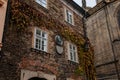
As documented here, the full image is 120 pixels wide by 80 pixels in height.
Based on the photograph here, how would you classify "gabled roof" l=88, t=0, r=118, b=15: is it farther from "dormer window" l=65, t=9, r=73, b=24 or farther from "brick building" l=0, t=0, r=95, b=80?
"brick building" l=0, t=0, r=95, b=80

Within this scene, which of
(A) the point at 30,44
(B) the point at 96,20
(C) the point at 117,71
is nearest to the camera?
(A) the point at 30,44

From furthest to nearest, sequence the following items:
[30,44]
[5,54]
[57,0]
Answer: [57,0], [30,44], [5,54]

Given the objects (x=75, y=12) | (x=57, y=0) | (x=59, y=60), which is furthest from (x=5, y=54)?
(x=75, y=12)

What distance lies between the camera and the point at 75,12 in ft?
54.5

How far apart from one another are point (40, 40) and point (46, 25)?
140 centimetres

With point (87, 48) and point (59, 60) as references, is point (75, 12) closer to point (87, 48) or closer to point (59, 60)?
point (87, 48)

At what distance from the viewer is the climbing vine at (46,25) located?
32.1 feet

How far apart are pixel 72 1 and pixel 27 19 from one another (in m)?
7.05

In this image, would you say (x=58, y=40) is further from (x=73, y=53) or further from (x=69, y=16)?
(x=69, y=16)

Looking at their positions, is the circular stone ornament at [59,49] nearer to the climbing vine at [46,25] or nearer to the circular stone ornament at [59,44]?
the circular stone ornament at [59,44]

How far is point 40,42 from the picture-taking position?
11.1 metres

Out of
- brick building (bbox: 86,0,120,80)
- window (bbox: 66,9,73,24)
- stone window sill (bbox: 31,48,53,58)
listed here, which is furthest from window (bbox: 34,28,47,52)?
brick building (bbox: 86,0,120,80)

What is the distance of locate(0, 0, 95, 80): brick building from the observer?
892cm

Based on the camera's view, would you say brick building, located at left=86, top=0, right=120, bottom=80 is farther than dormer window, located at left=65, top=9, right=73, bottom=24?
Yes
